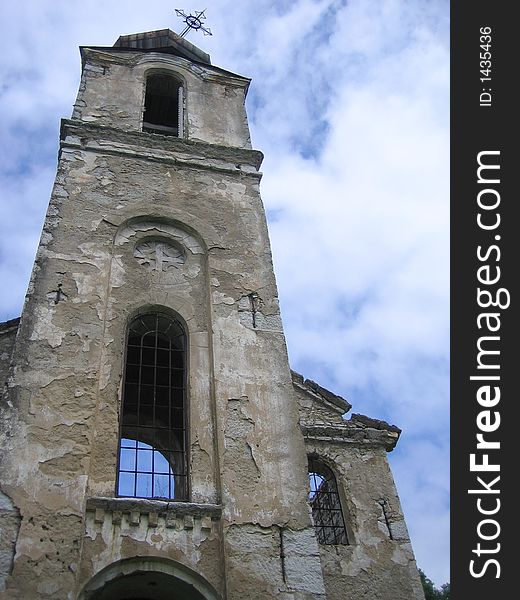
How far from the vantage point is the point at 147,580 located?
7.13 meters

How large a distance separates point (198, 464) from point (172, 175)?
5.56 meters

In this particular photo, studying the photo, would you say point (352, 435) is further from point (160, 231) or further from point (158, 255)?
point (160, 231)

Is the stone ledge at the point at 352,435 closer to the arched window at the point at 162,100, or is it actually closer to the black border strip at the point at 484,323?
the black border strip at the point at 484,323

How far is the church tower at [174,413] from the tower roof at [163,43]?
2.96 m

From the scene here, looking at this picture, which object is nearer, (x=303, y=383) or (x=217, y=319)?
(x=217, y=319)

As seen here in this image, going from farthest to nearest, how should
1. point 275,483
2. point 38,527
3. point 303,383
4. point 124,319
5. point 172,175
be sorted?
1. point 172,175
2. point 303,383
3. point 124,319
4. point 275,483
5. point 38,527

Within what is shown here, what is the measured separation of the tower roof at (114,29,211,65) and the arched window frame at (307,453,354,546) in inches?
396

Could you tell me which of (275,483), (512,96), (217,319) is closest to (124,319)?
(217,319)

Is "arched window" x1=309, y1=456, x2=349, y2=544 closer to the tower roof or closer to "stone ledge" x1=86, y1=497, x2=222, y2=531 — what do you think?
"stone ledge" x1=86, y1=497, x2=222, y2=531

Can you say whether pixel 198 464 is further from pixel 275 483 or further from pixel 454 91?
pixel 454 91

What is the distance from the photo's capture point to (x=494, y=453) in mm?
6801

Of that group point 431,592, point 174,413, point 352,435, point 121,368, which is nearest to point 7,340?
point 121,368

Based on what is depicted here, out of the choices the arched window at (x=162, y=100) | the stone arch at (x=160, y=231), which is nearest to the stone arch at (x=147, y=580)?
the stone arch at (x=160, y=231)

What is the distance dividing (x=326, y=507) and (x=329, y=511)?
0.26 feet
